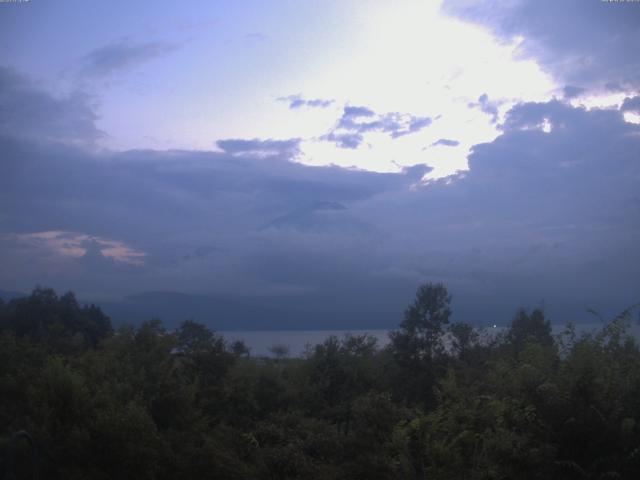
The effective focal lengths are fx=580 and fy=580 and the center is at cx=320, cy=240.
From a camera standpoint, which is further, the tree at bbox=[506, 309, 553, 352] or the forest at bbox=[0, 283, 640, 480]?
the tree at bbox=[506, 309, 553, 352]

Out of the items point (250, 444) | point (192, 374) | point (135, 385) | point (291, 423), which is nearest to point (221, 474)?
point (250, 444)

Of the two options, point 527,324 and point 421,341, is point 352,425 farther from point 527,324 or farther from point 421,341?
point 527,324

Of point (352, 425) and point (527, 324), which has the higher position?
point (527, 324)

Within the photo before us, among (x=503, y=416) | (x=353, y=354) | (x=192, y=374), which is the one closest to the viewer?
(x=503, y=416)

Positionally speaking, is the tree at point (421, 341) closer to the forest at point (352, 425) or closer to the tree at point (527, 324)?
the tree at point (527, 324)

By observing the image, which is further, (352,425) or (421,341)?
(421,341)

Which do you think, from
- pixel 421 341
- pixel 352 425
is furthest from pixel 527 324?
pixel 352 425

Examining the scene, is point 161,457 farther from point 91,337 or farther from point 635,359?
point 91,337

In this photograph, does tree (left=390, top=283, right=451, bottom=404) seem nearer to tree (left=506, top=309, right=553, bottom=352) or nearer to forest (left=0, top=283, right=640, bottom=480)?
tree (left=506, top=309, right=553, bottom=352)

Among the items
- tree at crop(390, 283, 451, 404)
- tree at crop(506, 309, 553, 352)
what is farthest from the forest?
tree at crop(506, 309, 553, 352)

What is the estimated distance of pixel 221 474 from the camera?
11953mm

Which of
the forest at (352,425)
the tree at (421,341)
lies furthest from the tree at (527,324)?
the forest at (352,425)

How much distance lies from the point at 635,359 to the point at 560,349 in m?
1.14

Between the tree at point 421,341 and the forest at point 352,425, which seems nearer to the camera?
the forest at point 352,425
